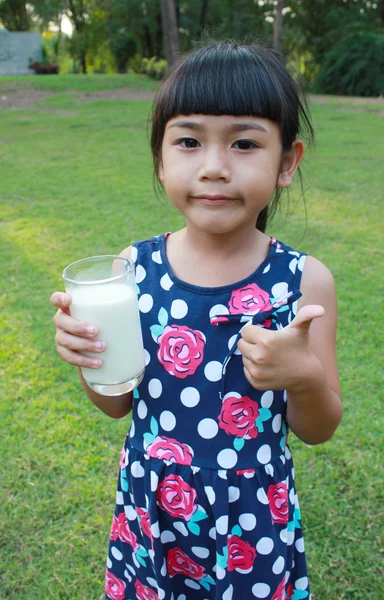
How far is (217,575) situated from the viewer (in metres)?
1.28

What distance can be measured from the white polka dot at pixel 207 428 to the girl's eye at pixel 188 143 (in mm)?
648

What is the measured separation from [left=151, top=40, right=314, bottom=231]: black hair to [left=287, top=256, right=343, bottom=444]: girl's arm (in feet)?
1.11

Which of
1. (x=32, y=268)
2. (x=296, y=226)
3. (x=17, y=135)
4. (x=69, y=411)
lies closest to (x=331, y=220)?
(x=296, y=226)

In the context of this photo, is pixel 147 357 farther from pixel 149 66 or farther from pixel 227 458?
pixel 149 66

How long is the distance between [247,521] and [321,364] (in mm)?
432

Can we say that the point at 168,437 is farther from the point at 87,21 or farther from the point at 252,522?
the point at 87,21

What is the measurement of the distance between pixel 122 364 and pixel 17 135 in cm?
1088

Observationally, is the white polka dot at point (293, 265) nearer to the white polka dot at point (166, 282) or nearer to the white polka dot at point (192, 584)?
the white polka dot at point (166, 282)

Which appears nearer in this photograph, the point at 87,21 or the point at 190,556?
the point at 190,556

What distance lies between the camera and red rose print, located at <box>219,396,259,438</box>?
1.25 m

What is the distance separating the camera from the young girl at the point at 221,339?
3.69 ft

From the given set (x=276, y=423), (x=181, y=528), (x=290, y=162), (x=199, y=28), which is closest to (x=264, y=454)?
(x=276, y=423)

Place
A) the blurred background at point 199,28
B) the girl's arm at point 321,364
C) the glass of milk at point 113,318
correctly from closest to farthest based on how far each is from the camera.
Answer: the glass of milk at point 113,318 < the girl's arm at point 321,364 < the blurred background at point 199,28

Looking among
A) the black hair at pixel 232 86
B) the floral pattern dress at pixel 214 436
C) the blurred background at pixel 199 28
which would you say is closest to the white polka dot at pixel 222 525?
the floral pattern dress at pixel 214 436
